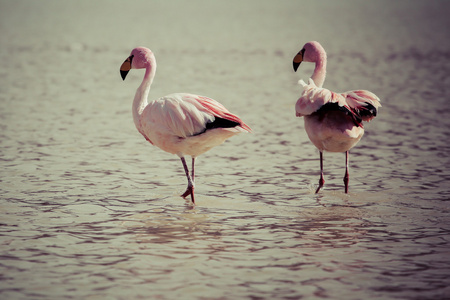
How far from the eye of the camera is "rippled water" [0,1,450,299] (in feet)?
15.3

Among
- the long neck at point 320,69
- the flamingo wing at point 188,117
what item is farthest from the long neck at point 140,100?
the long neck at point 320,69

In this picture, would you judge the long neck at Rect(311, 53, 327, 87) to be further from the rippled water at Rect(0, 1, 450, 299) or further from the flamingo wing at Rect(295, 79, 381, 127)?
the rippled water at Rect(0, 1, 450, 299)

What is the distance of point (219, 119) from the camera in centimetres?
648

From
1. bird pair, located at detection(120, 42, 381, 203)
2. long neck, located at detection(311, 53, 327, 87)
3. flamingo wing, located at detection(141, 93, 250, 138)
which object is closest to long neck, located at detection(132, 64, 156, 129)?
bird pair, located at detection(120, 42, 381, 203)

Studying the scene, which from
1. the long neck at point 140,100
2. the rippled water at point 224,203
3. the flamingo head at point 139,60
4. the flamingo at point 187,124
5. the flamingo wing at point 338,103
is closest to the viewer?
the rippled water at point 224,203

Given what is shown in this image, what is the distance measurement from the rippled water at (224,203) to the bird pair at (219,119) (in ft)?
1.96

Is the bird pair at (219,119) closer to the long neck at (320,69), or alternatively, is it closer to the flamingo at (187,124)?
the flamingo at (187,124)

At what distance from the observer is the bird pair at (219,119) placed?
6461 millimetres

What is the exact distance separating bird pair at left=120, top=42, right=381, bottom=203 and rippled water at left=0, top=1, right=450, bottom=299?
0.60 metres

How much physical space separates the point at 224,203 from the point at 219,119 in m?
0.84

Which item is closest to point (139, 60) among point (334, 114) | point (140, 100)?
point (140, 100)

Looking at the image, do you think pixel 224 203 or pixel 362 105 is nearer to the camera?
pixel 362 105

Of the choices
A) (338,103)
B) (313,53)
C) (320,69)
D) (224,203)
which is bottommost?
(224,203)

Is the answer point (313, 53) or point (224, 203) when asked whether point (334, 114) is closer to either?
point (313, 53)
